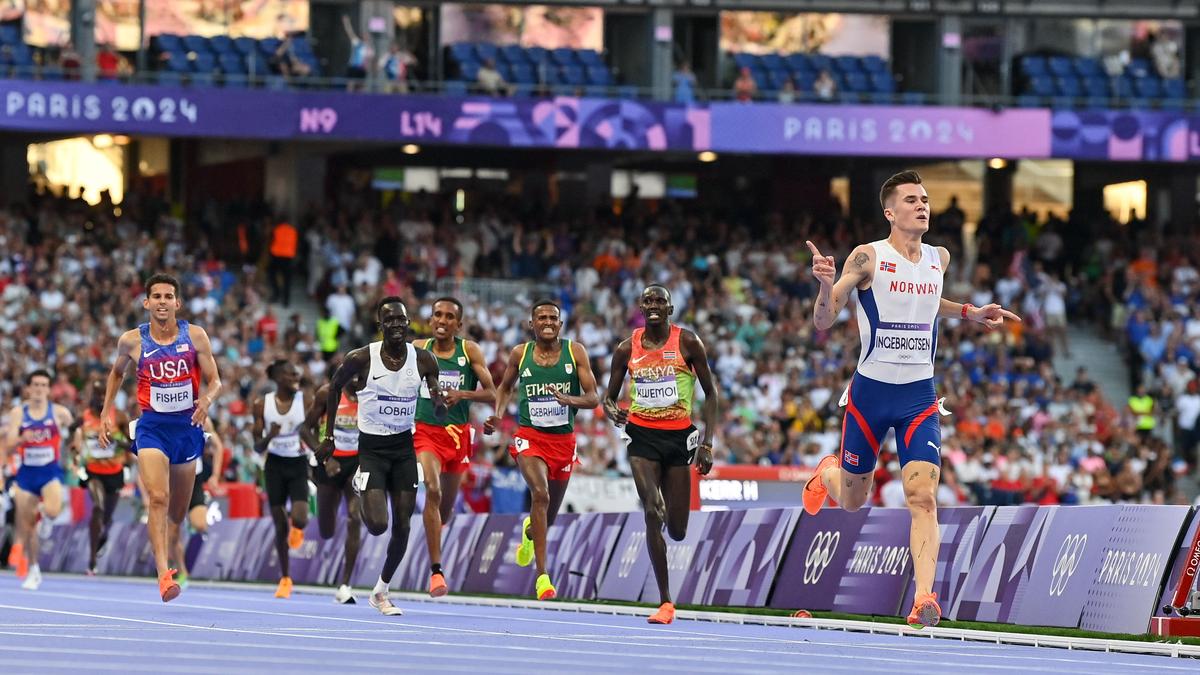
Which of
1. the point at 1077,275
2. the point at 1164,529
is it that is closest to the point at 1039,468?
the point at 1077,275

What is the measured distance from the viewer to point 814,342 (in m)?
37.6

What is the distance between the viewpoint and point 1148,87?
147 feet

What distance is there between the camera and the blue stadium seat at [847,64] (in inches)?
1745

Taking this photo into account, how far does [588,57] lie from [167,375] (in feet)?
95.1

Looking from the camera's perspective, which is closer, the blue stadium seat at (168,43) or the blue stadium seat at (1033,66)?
the blue stadium seat at (168,43)

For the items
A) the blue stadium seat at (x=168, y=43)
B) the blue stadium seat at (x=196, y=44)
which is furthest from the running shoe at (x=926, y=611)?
the blue stadium seat at (x=196, y=44)

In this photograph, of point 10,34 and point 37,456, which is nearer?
point 37,456

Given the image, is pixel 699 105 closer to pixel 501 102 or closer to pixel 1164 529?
pixel 501 102

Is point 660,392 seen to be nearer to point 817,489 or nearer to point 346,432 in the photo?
point 817,489

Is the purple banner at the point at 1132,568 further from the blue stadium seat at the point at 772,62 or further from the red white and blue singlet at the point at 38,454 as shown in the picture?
the blue stadium seat at the point at 772,62

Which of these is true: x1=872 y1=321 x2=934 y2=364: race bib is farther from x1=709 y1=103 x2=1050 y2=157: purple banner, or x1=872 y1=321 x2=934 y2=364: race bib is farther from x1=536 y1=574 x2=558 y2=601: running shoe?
x1=709 y1=103 x2=1050 y2=157: purple banner

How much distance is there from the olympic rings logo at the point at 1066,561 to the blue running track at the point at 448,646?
102cm

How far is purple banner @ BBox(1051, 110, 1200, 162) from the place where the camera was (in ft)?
142

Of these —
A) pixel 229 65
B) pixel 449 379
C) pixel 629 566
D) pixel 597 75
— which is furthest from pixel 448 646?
pixel 597 75
